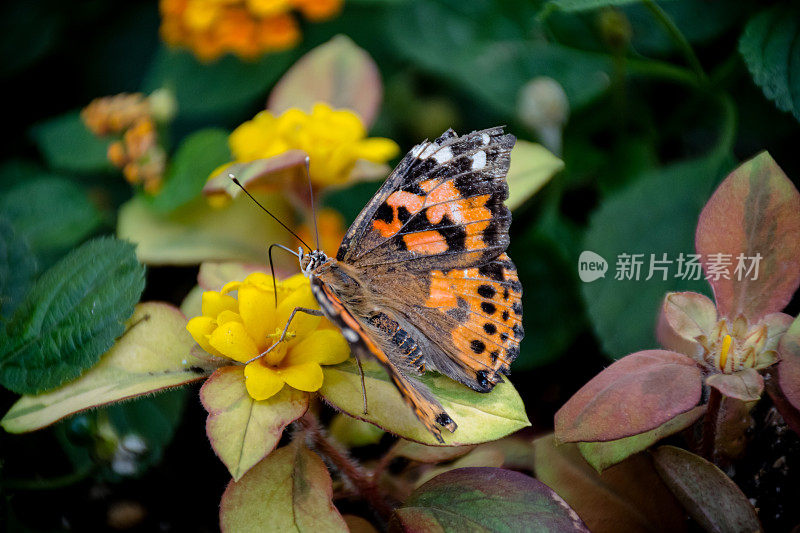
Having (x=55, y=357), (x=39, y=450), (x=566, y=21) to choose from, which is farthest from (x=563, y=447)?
(x=566, y=21)

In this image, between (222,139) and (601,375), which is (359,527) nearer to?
(601,375)

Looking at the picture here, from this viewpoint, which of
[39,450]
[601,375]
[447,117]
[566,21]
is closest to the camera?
[601,375]

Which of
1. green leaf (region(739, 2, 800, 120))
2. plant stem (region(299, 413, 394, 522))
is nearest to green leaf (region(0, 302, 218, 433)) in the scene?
plant stem (region(299, 413, 394, 522))

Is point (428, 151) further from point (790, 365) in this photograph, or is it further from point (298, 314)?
point (790, 365)

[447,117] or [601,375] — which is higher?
[601,375]

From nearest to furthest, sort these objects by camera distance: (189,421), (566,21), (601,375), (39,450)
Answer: (601,375) < (39,450) < (189,421) < (566,21)

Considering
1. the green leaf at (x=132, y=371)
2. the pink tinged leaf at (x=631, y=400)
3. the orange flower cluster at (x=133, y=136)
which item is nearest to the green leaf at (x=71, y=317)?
the green leaf at (x=132, y=371)

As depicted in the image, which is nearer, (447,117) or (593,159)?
(593,159)
